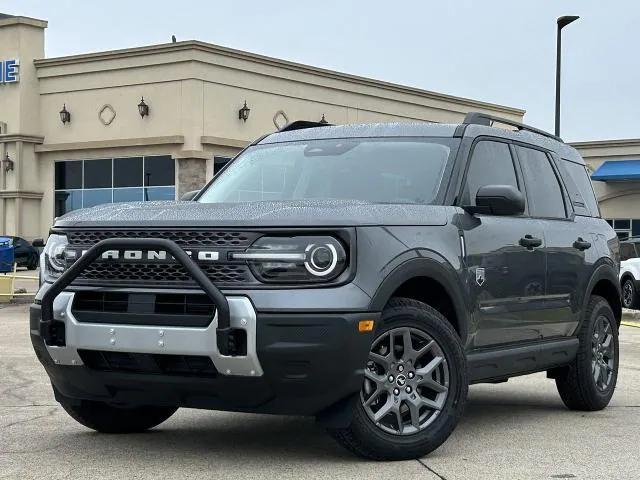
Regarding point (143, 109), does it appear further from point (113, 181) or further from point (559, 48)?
point (559, 48)

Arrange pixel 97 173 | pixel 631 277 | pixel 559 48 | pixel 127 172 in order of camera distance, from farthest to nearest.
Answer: pixel 97 173 → pixel 127 172 → pixel 559 48 → pixel 631 277

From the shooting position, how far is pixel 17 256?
124 feet

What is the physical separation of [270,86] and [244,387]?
34.7 meters

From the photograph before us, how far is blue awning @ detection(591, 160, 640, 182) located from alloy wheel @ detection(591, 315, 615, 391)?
132 ft

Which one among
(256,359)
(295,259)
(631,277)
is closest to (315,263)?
(295,259)

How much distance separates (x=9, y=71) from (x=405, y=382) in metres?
37.8

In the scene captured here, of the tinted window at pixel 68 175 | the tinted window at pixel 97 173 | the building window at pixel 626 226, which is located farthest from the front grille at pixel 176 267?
the building window at pixel 626 226

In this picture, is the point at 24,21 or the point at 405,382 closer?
the point at 405,382

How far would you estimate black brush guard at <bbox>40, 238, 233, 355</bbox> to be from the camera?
17.5 ft

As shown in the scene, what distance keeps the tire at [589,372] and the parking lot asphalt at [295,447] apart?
0.37 feet

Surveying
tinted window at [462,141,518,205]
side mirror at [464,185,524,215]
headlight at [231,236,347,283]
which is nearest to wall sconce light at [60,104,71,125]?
tinted window at [462,141,518,205]

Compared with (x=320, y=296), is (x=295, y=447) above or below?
below

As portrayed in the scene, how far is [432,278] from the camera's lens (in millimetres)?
6105

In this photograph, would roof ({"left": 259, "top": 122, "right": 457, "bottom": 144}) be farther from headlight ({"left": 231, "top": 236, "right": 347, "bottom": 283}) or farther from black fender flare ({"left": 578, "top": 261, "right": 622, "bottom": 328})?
headlight ({"left": 231, "top": 236, "right": 347, "bottom": 283})
